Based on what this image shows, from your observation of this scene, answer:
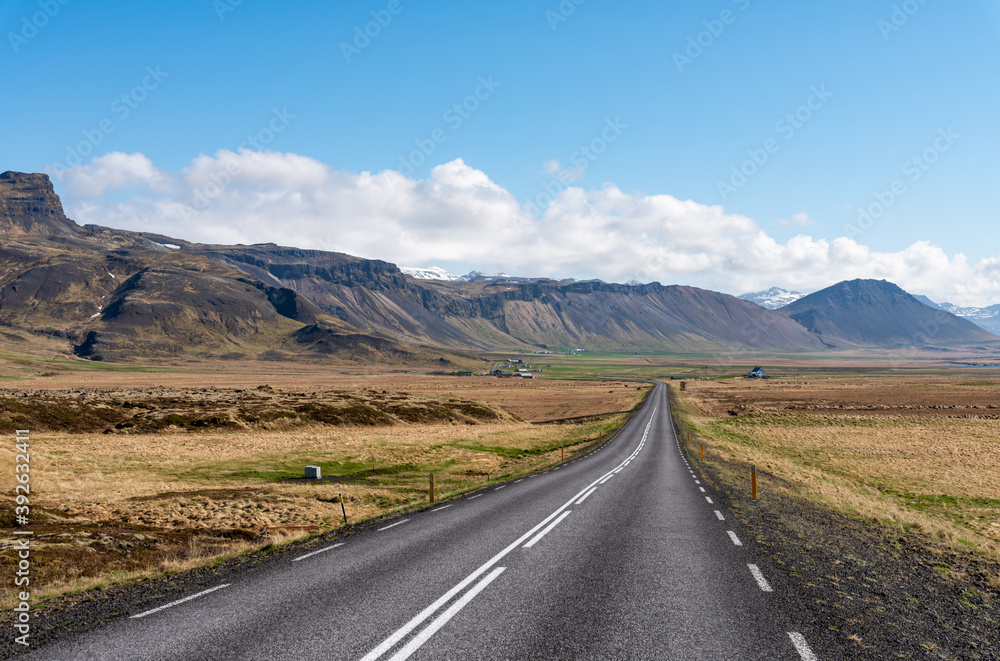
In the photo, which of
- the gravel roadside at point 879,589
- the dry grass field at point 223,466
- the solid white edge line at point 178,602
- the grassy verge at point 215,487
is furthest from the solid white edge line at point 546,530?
the dry grass field at point 223,466

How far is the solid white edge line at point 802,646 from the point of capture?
733cm

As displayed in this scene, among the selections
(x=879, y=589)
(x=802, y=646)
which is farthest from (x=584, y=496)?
(x=802, y=646)

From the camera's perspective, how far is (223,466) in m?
35.1

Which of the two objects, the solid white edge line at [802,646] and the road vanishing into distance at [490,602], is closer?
the solid white edge line at [802,646]

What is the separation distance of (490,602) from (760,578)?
5344 mm

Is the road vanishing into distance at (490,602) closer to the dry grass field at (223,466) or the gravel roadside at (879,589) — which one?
the gravel roadside at (879,589)

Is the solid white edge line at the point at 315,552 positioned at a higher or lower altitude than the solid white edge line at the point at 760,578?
lower

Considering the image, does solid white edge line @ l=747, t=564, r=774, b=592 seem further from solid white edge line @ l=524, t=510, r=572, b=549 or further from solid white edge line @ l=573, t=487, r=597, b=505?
solid white edge line @ l=573, t=487, r=597, b=505

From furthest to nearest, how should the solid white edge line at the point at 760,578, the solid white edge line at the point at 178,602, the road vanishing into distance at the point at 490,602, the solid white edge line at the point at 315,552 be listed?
1. the solid white edge line at the point at 315,552
2. the solid white edge line at the point at 760,578
3. the solid white edge line at the point at 178,602
4. the road vanishing into distance at the point at 490,602

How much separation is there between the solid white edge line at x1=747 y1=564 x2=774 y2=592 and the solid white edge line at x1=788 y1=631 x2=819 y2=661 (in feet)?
6.81

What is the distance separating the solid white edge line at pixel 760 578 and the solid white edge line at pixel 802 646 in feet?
6.81

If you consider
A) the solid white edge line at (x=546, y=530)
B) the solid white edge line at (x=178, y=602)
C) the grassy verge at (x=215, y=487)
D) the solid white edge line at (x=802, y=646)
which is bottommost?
the grassy verge at (x=215, y=487)

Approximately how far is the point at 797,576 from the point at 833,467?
3371 centimetres

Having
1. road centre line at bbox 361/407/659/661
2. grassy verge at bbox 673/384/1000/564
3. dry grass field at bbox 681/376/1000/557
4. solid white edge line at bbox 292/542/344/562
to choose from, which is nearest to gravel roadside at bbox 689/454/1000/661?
grassy verge at bbox 673/384/1000/564
